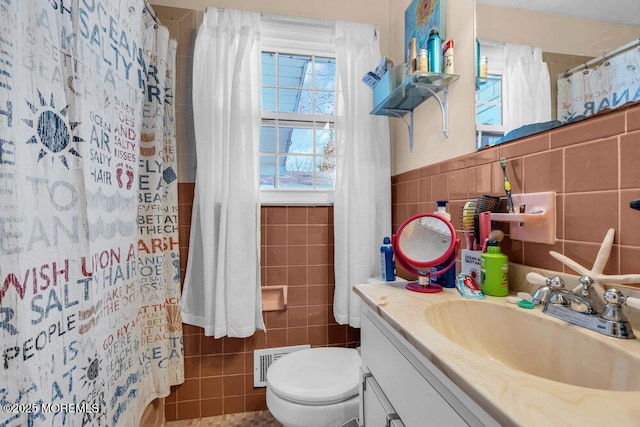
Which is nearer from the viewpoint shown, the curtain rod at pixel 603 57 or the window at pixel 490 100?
the curtain rod at pixel 603 57

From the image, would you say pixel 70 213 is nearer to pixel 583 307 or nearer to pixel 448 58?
pixel 583 307

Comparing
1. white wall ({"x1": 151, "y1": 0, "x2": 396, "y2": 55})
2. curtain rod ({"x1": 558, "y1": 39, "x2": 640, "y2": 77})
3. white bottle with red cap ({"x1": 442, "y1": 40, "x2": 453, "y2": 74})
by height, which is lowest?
curtain rod ({"x1": 558, "y1": 39, "x2": 640, "y2": 77})

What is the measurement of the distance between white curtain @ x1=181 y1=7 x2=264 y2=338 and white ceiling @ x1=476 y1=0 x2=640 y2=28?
1.23 metres

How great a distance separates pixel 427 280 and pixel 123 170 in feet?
3.88

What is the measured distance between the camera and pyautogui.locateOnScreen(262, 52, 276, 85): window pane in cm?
174

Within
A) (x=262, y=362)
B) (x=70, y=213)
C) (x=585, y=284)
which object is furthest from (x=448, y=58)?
(x=262, y=362)

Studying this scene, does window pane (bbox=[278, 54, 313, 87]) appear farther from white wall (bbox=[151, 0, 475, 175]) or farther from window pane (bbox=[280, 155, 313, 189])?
window pane (bbox=[280, 155, 313, 189])

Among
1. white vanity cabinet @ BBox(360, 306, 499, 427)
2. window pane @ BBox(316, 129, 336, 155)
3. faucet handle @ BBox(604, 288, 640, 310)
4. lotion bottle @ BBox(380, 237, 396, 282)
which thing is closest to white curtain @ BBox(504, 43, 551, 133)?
faucet handle @ BBox(604, 288, 640, 310)

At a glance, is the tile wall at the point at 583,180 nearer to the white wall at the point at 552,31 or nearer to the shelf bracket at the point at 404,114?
the white wall at the point at 552,31

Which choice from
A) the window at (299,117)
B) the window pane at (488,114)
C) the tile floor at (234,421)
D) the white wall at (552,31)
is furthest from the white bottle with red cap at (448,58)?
A: the tile floor at (234,421)

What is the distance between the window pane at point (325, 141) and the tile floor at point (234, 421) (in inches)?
63.7

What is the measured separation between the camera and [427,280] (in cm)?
96

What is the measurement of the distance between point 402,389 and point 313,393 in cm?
58

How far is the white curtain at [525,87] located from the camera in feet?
2.72
